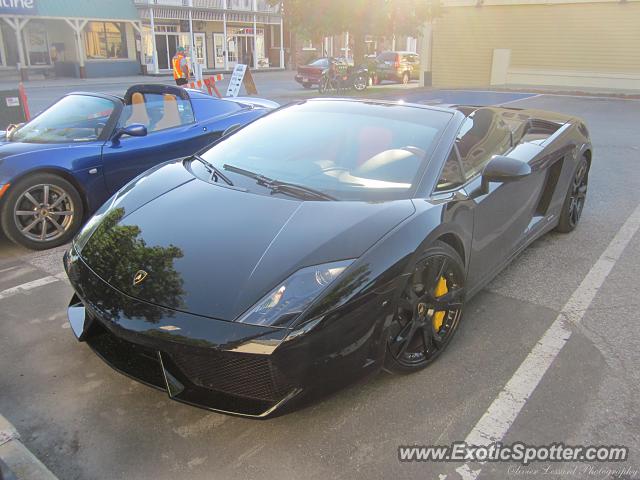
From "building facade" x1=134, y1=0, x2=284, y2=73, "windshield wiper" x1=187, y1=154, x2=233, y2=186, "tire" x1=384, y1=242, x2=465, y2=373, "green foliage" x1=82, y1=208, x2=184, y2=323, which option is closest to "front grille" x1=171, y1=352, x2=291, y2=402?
"green foliage" x1=82, y1=208, x2=184, y2=323

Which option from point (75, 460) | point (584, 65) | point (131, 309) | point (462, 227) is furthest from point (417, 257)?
point (584, 65)

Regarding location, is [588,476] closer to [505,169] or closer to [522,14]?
[505,169]

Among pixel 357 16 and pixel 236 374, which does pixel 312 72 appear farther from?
pixel 236 374

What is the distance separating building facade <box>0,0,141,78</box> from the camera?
26.8m

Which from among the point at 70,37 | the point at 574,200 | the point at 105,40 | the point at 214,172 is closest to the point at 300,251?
the point at 214,172

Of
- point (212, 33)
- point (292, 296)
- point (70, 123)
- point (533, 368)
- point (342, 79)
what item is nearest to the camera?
point (292, 296)

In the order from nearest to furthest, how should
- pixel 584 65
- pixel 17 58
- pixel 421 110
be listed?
pixel 421 110
pixel 584 65
pixel 17 58

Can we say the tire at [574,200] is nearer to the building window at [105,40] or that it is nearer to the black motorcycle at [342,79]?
the black motorcycle at [342,79]

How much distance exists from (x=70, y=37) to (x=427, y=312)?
31.9 metres

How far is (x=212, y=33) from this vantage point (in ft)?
116

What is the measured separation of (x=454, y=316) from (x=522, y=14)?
24543 millimetres

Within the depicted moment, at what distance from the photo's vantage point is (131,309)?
2.32 metres

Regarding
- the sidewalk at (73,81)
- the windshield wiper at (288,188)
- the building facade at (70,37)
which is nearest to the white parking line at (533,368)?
the windshield wiper at (288,188)

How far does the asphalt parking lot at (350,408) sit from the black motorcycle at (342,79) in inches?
743
